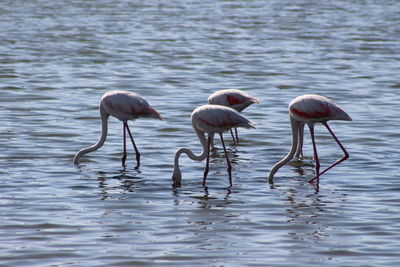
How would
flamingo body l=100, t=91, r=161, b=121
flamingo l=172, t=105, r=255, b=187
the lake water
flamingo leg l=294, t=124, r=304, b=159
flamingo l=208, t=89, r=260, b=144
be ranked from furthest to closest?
flamingo l=208, t=89, r=260, b=144, flamingo leg l=294, t=124, r=304, b=159, flamingo body l=100, t=91, r=161, b=121, flamingo l=172, t=105, r=255, b=187, the lake water

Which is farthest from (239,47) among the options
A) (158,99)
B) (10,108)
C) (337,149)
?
(337,149)

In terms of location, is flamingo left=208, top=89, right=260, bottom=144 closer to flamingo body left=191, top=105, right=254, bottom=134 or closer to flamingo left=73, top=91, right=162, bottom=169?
flamingo left=73, top=91, right=162, bottom=169

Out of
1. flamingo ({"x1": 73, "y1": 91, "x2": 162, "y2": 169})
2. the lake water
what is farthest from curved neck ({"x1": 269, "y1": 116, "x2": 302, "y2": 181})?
flamingo ({"x1": 73, "y1": 91, "x2": 162, "y2": 169})

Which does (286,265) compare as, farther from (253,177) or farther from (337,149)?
(337,149)

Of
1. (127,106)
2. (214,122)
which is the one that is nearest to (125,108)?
(127,106)

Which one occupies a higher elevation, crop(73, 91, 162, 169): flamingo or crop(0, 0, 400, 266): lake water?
crop(73, 91, 162, 169): flamingo

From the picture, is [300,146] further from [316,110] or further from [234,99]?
[316,110]

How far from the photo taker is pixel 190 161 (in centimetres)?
1187

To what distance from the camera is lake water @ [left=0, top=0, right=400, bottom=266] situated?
8.14 metres

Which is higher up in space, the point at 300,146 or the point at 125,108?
the point at 125,108

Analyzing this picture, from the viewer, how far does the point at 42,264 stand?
25.0ft

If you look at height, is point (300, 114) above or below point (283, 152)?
above

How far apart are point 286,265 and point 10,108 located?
9.11 m

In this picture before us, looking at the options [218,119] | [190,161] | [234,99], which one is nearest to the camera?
[218,119]
